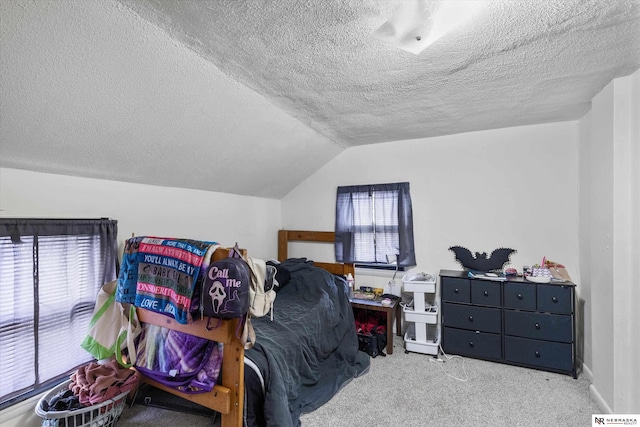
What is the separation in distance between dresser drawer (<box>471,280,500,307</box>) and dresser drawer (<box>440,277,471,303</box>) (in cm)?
5

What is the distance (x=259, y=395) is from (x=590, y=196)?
118 inches

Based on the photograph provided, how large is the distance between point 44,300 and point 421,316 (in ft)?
10.4

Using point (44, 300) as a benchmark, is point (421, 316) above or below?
below

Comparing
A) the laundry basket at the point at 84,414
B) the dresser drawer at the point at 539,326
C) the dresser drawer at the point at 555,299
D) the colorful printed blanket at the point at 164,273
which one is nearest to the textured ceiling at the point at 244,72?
the colorful printed blanket at the point at 164,273

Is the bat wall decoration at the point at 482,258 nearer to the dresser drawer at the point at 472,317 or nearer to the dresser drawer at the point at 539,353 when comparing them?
the dresser drawer at the point at 472,317

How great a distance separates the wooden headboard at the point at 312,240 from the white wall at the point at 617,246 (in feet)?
7.83

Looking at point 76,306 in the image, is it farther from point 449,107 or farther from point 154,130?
point 449,107

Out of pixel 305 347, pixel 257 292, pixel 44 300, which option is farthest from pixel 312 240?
pixel 44 300

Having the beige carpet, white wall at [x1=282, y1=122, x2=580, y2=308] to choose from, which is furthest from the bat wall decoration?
the beige carpet

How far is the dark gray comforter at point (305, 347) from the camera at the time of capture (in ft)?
6.29

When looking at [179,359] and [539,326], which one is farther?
[539,326]

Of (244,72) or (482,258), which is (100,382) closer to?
(244,72)

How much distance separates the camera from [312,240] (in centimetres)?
417

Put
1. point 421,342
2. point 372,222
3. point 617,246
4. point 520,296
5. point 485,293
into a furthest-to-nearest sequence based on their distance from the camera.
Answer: point 372,222
point 421,342
point 485,293
point 520,296
point 617,246
